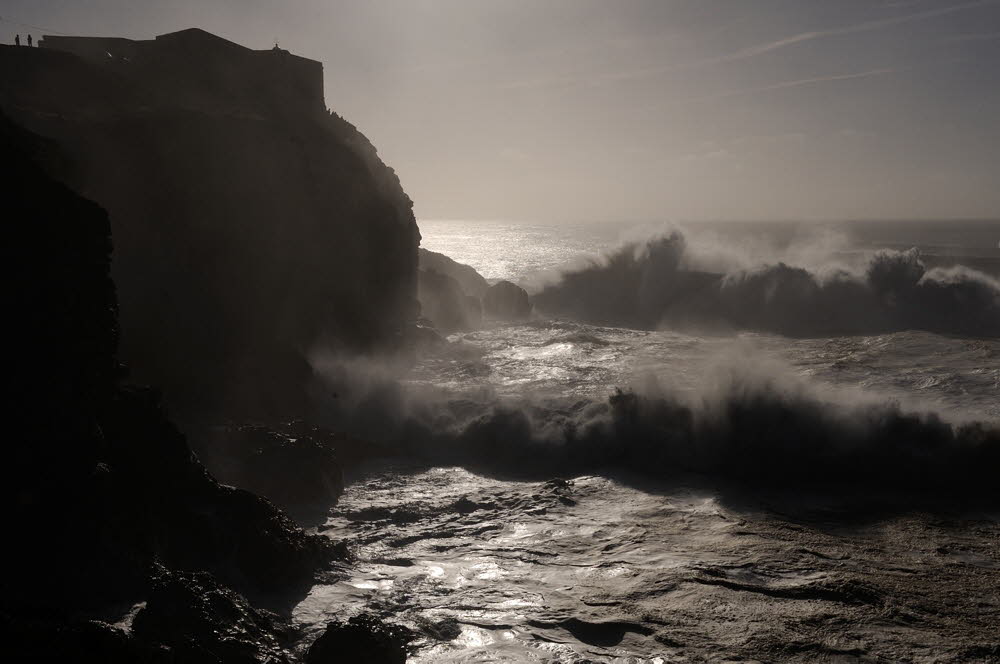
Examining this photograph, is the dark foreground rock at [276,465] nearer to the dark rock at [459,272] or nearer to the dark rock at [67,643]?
the dark rock at [67,643]

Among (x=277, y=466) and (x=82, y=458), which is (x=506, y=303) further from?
(x=82, y=458)

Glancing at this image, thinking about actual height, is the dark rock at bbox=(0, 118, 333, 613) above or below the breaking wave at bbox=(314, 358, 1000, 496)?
above

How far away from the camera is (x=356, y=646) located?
7.60 meters

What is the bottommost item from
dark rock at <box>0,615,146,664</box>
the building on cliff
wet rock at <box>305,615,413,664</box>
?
wet rock at <box>305,615,413,664</box>

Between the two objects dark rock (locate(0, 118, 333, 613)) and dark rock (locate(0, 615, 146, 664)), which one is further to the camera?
dark rock (locate(0, 118, 333, 613))

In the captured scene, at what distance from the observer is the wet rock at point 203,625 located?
22.0ft

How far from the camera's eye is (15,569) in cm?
696

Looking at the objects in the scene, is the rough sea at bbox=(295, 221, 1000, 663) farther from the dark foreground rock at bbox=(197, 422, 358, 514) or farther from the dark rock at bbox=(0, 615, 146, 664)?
the dark rock at bbox=(0, 615, 146, 664)

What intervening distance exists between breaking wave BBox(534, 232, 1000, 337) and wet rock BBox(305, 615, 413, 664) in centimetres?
2732

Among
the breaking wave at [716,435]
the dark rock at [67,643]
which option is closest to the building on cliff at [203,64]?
the breaking wave at [716,435]

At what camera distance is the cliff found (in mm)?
16828

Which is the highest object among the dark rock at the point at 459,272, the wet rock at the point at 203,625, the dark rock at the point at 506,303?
the dark rock at the point at 459,272

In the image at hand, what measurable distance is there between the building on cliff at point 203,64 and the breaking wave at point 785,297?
17845mm

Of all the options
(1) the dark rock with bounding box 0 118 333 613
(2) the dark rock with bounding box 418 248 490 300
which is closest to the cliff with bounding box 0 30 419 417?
(1) the dark rock with bounding box 0 118 333 613
